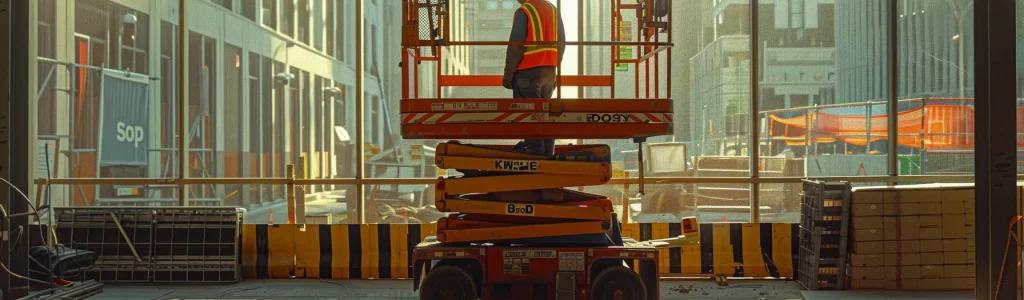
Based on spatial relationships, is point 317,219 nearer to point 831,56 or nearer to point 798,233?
point 798,233

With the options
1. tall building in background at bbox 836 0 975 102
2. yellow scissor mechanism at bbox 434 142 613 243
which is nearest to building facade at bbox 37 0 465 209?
yellow scissor mechanism at bbox 434 142 613 243

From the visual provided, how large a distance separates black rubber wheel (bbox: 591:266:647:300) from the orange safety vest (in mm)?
2231

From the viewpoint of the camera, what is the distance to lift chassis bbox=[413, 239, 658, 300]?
1041cm

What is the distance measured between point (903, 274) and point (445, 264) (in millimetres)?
5608

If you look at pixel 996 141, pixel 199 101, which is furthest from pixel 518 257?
pixel 199 101

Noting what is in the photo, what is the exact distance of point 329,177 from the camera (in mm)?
14500

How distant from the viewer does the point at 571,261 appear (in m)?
10.5

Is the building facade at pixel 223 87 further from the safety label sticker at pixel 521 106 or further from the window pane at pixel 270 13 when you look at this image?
the safety label sticker at pixel 521 106

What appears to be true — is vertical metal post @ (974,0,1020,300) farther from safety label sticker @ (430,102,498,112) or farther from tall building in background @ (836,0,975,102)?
safety label sticker @ (430,102,498,112)

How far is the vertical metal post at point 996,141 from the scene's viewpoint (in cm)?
948

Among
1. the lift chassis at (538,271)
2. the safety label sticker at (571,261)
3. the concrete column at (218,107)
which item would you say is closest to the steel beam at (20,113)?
the concrete column at (218,107)

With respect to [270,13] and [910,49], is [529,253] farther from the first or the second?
[910,49]

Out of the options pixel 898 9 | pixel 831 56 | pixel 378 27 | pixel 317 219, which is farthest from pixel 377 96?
pixel 898 9

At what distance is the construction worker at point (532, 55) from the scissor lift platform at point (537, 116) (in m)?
0.66
